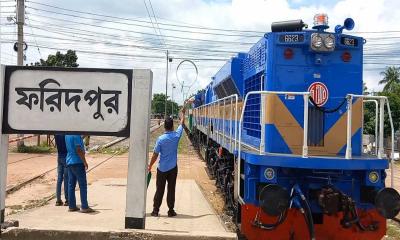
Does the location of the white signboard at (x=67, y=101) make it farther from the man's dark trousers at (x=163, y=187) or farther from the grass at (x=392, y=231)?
the grass at (x=392, y=231)

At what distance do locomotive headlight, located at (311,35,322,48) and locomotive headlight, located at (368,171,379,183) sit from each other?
2.06 metres

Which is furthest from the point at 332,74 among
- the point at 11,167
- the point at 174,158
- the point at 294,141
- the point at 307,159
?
the point at 11,167

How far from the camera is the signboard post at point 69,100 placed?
20.2ft

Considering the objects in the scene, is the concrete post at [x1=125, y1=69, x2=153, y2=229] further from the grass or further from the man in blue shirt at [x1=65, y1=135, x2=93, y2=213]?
the grass

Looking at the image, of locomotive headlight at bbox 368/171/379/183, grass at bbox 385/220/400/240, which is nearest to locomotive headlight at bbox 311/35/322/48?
locomotive headlight at bbox 368/171/379/183

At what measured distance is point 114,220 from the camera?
326 inches

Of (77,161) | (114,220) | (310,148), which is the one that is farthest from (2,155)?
(310,148)

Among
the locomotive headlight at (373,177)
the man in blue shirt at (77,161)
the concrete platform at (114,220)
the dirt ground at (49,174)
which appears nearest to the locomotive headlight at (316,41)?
the locomotive headlight at (373,177)

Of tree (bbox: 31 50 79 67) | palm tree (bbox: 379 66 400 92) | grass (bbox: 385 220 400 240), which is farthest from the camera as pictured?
palm tree (bbox: 379 66 400 92)

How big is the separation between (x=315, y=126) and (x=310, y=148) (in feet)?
1.17

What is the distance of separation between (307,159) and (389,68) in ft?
255

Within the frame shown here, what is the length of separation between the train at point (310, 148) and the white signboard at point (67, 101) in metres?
1.82

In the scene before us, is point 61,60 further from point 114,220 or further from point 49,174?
point 114,220

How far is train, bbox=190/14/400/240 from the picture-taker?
661 centimetres
